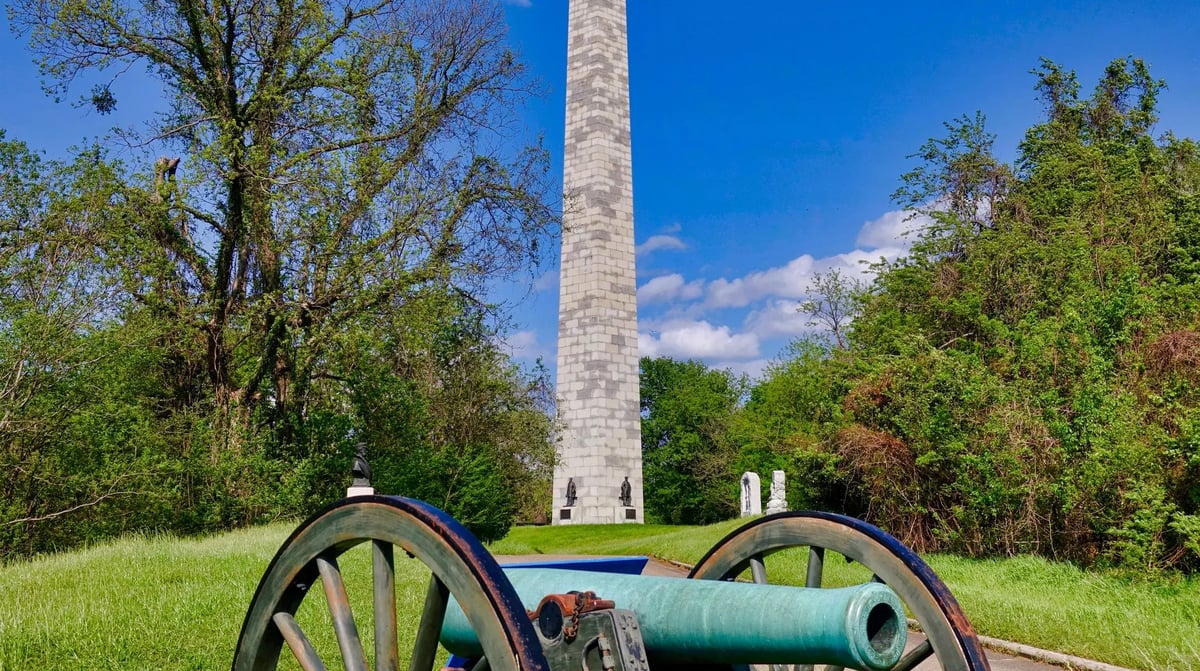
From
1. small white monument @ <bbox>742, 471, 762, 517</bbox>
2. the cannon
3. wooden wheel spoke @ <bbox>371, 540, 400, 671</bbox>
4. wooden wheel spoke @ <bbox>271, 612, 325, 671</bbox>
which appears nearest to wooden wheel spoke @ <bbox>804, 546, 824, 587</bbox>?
the cannon

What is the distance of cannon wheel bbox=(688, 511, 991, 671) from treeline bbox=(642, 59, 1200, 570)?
808cm

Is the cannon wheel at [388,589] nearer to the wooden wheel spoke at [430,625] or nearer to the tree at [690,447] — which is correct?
the wooden wheel spoke at [430,625]

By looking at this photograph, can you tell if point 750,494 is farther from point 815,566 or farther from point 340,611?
point 340,611

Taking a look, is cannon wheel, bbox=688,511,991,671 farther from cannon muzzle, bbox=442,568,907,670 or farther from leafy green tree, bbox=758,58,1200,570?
leafy green tree, bbox=758,58,1200,570

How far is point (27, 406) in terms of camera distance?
1253 centimetres

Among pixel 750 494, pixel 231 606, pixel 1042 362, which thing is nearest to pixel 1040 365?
pixel 1042 362

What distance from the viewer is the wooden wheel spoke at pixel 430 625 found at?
2793 mm

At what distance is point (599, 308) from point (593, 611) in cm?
3024

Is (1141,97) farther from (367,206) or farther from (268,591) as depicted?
(268,591)

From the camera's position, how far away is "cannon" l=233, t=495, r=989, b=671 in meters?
2.48

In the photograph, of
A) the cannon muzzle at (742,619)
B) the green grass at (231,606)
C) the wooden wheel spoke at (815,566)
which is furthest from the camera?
the green grass at (231,606)

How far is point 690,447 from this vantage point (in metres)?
56.9

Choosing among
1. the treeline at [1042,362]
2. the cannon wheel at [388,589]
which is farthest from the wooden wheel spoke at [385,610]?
the treeline at [1042,362]

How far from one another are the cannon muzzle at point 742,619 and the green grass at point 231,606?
4209 mm
